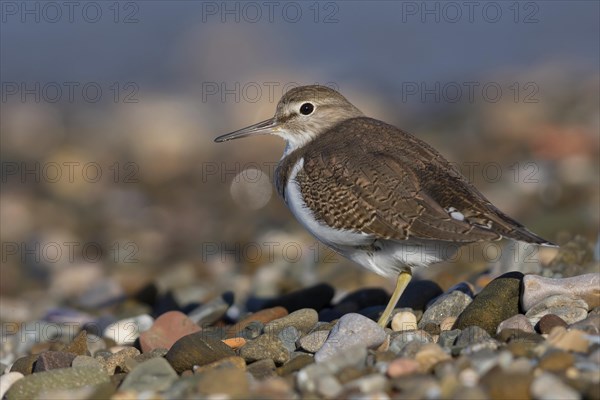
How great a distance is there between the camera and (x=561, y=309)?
744 cm

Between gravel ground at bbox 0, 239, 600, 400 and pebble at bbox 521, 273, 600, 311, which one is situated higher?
pebble at bbox 521, 273, 600, 311

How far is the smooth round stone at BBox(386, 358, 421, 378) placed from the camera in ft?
19.6

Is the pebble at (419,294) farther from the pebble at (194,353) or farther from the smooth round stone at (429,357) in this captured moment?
the smooth round stone at (429,357)

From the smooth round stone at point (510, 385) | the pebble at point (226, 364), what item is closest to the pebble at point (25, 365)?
the pebble at point (226, 364)

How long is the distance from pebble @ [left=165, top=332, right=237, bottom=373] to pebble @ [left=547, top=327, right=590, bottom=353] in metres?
2.36

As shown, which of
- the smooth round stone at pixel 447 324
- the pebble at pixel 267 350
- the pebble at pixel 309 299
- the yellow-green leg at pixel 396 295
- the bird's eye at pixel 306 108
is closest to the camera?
the pebble at pixel 267 350

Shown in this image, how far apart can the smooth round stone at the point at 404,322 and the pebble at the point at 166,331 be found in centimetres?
197

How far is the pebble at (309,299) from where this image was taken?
10.0 m

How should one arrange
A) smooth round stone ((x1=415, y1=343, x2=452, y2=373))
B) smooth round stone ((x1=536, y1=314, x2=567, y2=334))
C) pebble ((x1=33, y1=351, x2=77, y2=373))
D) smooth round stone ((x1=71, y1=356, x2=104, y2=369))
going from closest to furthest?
smooth round stone ((x1=415, y1=343, x2=452, y2=373)) < smooth round stone ((x1=536, y1=314, x2=567, y2=334)) < smooth round stone ((x1=71, y1=356, x2=104, y2=369)) < pebble ((x1=33, y1=351, x2=77, y2=373))

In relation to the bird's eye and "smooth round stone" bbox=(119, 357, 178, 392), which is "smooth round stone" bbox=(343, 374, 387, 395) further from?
the bird's eye

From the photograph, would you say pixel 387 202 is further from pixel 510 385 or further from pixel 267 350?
pixel 510 385

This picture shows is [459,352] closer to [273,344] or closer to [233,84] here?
[273,344]

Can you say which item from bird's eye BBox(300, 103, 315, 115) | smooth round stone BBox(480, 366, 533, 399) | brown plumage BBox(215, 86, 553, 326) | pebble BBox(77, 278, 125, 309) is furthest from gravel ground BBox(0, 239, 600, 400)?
pebble BBox(77, 278, 125, 309)

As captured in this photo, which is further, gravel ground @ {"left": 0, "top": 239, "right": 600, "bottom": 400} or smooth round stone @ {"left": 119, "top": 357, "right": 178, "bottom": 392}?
smooth round stone @ {"left": 119, "top": 357, "right": 178, "bottom": 392}
